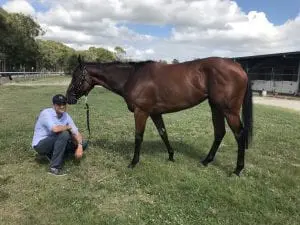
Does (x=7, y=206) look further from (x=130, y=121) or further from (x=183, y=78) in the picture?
(x=130, y=121)

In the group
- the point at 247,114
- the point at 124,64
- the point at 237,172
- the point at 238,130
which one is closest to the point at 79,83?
the point at 124,64

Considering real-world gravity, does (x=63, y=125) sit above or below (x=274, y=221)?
above

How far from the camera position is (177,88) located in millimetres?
7340

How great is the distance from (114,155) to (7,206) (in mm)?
2959

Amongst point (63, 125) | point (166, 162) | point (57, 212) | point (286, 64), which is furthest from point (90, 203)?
point (286, 64)

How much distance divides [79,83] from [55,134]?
→ 1.27 m

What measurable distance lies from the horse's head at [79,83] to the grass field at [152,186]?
3.96ft

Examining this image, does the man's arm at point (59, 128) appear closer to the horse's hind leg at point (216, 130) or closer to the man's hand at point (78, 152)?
the man's hand at point (78, 152)

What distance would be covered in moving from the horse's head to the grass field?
1207 mm

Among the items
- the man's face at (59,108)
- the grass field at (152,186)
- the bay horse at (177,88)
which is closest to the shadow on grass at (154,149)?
Answer: the grass field at (152,186)

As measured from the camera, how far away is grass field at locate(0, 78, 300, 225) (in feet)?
17.3

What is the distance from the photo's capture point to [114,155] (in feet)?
26.7

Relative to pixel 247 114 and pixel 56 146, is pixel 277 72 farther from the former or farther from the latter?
pixel 56 146

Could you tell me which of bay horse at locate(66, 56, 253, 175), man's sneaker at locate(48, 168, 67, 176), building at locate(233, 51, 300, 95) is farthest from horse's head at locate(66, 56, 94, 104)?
building at locate(233, 51, 300, 95)
